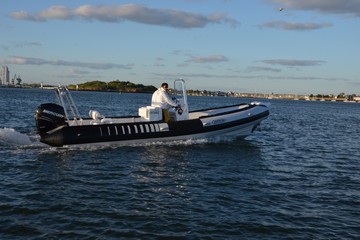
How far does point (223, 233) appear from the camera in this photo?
6.69m

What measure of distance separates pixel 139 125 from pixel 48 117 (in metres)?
3.22

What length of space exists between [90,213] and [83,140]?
659cm

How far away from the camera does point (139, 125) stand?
14602 millimetres

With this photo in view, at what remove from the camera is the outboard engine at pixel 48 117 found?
1317 cm

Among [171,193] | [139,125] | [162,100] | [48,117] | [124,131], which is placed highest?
[162,100]

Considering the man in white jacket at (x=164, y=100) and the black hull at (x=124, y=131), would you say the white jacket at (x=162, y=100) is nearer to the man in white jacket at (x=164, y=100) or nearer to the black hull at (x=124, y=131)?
the man in white jacket at (x=164, y=100)

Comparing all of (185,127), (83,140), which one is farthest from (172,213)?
Answer: (185,127)

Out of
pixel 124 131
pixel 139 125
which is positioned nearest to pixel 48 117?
pixel 124 131

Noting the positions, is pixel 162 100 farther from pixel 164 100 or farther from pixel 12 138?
pixel 12 138

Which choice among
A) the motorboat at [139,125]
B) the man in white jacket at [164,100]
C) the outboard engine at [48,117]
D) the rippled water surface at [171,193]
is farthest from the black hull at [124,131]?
the man in white jacket at [164,100]

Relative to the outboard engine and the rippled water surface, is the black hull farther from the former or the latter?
the rippled water surface

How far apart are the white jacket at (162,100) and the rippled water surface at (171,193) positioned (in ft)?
5.38

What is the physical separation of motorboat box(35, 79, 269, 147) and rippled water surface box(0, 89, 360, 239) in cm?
43

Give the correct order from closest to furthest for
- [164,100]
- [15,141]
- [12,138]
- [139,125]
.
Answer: [15,141]
[12,138]
[139,125]
[164,100]
